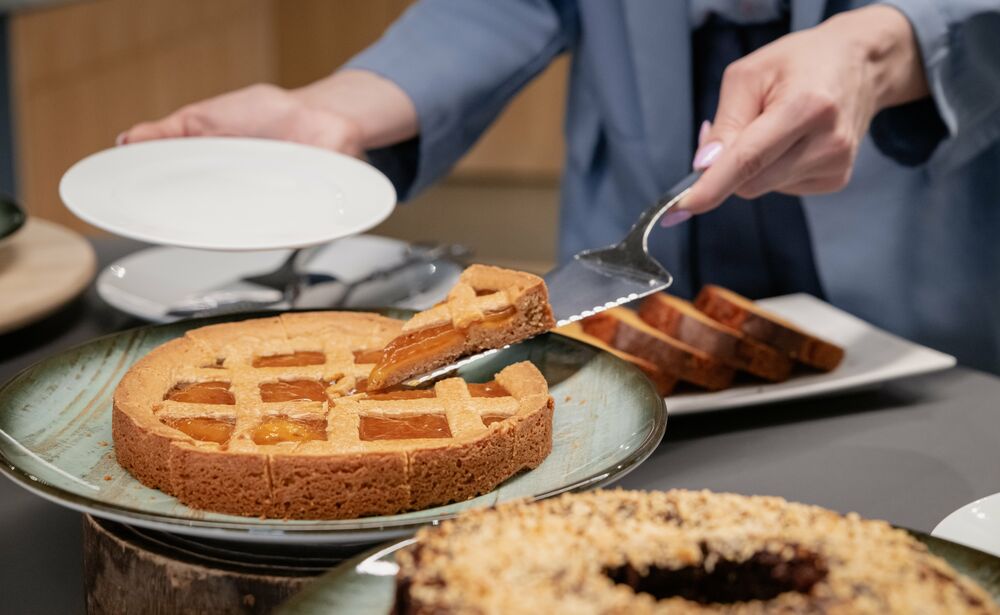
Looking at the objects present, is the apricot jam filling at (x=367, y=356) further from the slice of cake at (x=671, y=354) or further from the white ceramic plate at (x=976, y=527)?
the white ceramic plate at (x=976, y=527)

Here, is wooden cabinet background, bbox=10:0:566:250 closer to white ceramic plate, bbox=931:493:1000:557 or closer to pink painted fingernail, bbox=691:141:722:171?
pink painted fingernail, bbox=691:141:722:171

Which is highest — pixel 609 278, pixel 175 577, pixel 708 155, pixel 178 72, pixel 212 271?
pixel 708 155

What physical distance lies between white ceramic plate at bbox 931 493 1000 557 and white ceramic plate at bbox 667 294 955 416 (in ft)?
1.25

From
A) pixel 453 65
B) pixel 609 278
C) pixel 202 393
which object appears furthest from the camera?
pixel 453 65

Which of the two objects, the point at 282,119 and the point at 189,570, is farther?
the point at 282,119

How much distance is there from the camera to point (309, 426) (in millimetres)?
924

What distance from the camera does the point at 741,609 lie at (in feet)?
1.91

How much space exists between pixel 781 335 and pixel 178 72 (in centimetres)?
390

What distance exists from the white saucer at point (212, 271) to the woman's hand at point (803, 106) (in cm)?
50

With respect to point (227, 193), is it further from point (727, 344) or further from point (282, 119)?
point (727, 344)

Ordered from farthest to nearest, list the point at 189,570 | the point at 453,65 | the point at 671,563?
1. the point at 453,65
2. the point at 189,570
3. the point at 671,563

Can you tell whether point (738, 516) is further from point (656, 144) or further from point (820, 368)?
point (656, 144)

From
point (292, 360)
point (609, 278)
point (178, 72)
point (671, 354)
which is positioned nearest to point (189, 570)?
point (292, 360)

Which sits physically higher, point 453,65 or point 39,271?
point 453,65
